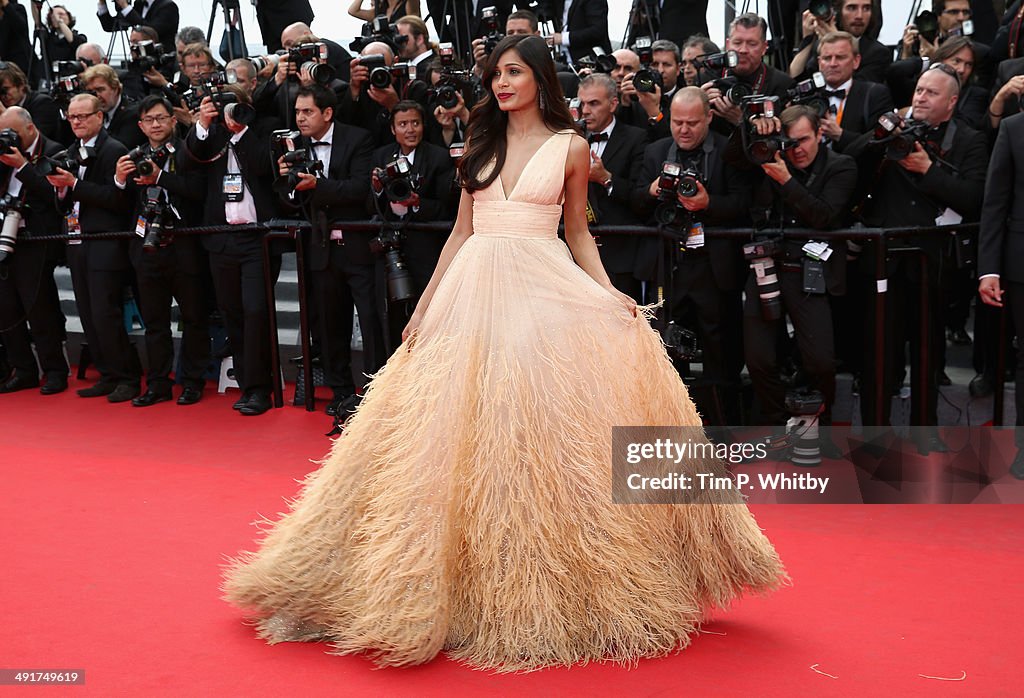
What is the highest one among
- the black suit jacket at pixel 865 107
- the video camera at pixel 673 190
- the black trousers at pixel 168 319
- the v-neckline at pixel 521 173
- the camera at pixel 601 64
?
the camera at pixel 601 64

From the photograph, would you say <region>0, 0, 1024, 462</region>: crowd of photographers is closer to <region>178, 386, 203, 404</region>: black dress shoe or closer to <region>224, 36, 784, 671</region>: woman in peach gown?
<region>178, 386, 203, 404</region>: black dress shoe

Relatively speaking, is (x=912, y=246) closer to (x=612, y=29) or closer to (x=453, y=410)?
(x=453, y=410)

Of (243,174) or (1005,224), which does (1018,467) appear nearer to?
(1005,224)

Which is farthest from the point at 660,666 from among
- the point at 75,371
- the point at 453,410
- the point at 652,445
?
the point at 75,371

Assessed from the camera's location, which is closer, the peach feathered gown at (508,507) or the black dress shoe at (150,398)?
the peach feathered gown at (508,507)

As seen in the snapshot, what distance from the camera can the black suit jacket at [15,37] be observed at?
383 inches

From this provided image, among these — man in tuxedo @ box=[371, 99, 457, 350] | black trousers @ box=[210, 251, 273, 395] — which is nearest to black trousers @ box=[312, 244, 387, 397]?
man in tuxedo @ box=[371, 99, 457, 350]

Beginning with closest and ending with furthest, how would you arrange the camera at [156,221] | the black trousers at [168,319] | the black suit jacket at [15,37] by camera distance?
the camera at [156,221], the black trousers at [168,319], the black suit jacket at [15,37]

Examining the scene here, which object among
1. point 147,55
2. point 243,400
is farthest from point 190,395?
point 147,55

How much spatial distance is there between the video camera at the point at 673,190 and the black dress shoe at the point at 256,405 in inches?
101

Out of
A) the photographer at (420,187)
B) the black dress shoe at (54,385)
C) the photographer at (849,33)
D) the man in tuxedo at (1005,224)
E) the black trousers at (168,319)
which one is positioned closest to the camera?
the man in tuxedo at (1005,224)

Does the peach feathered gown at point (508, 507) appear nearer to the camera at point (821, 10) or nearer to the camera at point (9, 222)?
the camera at point (821, 10)

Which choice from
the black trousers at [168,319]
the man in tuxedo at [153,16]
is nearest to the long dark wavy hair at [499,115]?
the black trousers at [168,319]

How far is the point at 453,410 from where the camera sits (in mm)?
3201
